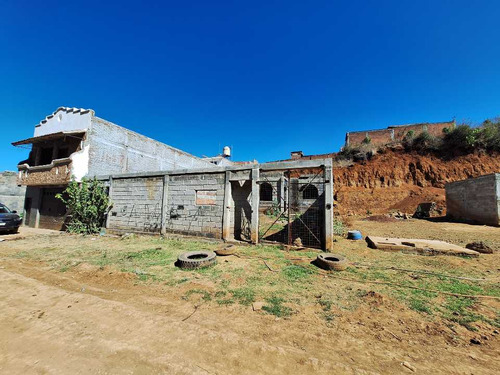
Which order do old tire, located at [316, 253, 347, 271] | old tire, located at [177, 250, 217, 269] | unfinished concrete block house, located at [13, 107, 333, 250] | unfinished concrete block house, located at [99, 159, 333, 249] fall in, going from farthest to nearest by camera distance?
unfinished concrete block house, located at [13, 107, 333, 250]
unfinished concrete block house, located at [99, 159, 333, 249]
old tire, located at [177, 250, 217, 269]
old tire, located at [316, 253, 347, 271]

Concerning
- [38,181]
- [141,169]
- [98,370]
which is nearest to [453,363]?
[98,370]

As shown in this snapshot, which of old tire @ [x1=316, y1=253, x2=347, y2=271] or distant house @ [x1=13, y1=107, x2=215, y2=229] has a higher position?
distant house @ [x1=13, y1=107, x2=215, y2=229]

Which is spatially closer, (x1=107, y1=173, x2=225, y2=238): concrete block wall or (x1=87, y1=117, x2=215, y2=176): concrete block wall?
(x1=107, y1=173, x2=225, y2=238): concrete block wall

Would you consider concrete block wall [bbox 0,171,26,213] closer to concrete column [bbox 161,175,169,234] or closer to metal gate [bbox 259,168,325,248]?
concrete column [bbox 161,175,169,234]

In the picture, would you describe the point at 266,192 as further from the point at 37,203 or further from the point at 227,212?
the point at 37,203

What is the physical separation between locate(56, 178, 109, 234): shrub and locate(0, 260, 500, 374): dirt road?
388 inches

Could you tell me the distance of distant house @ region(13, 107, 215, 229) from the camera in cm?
1331

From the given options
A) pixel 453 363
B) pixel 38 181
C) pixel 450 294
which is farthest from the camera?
pixel 38 181

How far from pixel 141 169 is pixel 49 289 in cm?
1333

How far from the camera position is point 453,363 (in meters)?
2.51

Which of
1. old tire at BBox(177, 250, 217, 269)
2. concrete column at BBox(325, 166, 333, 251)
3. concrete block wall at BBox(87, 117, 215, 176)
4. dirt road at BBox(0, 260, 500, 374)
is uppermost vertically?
concrete block wall at BBox(87, 117, 215, 176)

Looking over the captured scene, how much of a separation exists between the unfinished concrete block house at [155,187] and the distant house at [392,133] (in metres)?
20.7

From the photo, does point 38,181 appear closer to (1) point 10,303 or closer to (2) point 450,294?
(1) point 10,303

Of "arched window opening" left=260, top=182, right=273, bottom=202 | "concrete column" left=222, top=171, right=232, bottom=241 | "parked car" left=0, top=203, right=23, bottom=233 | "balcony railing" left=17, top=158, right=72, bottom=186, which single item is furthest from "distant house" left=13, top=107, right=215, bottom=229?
"arched window opening" left=260, top=182, right=273, bottom=202
